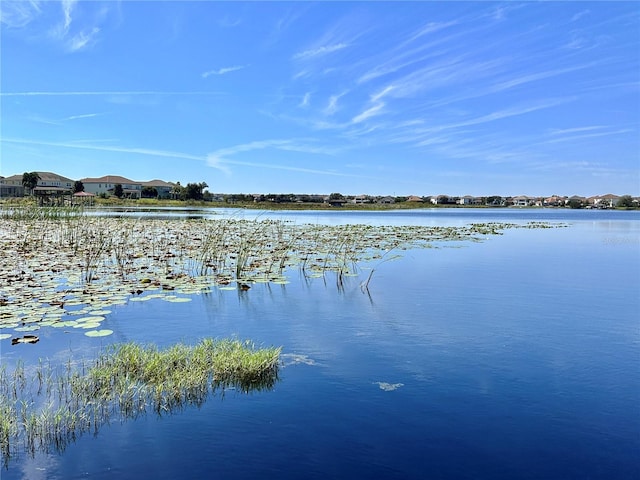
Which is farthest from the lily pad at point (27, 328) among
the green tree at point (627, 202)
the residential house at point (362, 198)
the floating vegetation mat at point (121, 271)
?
the green tree at point (627, 202)

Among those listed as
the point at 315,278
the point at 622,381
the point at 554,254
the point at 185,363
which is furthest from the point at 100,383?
the point at 554,254

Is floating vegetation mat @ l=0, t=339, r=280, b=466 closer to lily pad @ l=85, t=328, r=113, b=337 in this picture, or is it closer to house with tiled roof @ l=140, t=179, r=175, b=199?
lily pad @ l=85, t=328, r=113, b=337

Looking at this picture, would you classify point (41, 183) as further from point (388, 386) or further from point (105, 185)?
point (388, 386)

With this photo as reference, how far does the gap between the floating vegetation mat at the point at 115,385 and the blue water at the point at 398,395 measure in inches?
9.8

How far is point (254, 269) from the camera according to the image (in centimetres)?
1409

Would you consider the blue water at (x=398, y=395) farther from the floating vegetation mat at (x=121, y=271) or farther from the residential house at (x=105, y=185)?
the residential house at (x=105, y=185)

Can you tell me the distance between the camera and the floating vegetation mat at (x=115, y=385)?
449 cm

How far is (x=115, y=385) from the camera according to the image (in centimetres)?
544

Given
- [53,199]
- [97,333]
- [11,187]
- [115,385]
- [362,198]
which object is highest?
[11,187]

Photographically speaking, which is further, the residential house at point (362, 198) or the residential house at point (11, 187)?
the residential house at point (362, 198)

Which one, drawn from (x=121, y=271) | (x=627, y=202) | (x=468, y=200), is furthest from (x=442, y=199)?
(x=121, y=271)

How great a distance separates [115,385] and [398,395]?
132 inches

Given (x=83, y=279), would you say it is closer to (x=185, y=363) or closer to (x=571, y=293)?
(x=185, y=363)

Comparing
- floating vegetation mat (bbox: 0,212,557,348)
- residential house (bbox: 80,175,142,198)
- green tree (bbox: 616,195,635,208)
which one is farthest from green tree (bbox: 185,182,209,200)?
green tree (bbox: 616,195,635,208)
